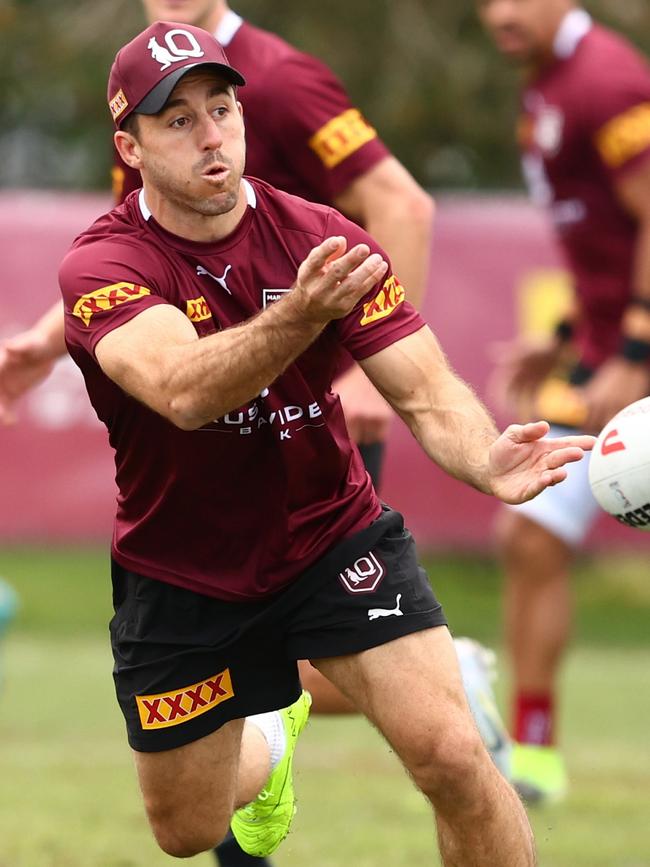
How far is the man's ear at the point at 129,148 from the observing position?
4.59 metres

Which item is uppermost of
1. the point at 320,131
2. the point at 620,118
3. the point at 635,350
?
the point at 320,131

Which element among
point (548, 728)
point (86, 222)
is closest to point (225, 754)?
point (548, 728)

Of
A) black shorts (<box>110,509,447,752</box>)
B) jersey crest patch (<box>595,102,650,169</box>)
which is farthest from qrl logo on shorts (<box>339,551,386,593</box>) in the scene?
jersey crest patch (<box>595,102,650,169</box>)

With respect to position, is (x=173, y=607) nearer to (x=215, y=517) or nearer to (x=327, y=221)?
(x=215, y=517)

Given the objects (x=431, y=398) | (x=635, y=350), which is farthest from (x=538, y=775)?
(x=431, y=398)

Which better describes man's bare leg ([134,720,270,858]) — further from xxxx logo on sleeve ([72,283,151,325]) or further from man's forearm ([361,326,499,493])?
xxxx logo on sleeve ([72,283,151,325])

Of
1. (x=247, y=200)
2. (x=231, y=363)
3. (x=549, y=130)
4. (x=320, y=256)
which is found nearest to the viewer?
(x=320, y=256)

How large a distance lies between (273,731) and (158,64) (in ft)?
6.54

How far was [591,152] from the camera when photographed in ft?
24.4

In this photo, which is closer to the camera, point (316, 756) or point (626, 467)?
point (626, 467)

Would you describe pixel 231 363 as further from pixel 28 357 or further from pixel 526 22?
pixel 526 22

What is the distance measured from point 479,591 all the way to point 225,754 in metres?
7.72

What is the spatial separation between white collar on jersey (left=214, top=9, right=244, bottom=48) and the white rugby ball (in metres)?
1.91

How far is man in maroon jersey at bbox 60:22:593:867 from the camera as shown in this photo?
171 inches
